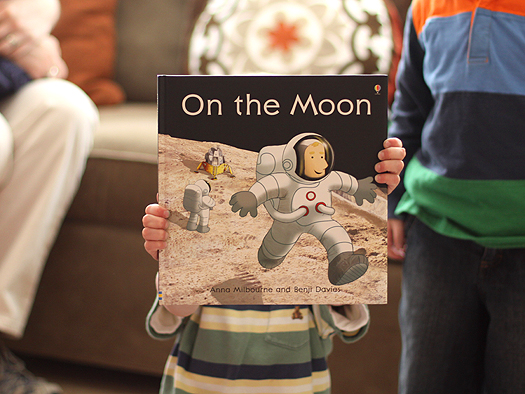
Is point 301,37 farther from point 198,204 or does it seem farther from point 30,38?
point 198,204

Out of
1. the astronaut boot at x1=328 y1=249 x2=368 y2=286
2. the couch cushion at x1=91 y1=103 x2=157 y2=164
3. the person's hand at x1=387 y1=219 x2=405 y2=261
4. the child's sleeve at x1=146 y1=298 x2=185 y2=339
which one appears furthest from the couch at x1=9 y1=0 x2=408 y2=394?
the astronaut boot at x1=328 y1=249 x2=368 y2=286

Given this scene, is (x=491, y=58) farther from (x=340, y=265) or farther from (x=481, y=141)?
(x=340, y=265)

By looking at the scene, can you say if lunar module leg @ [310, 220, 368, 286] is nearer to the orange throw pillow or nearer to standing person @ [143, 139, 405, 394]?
standing person @ [143, 139, 405, 394]

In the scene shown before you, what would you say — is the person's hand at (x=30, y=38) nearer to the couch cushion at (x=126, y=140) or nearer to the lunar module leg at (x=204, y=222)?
the couch cushion at (x=126, y=140)

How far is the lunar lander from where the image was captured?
498 millimetres

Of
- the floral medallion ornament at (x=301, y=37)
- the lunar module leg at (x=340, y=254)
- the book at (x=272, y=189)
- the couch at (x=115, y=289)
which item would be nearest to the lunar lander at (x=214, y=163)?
the book at (x=272, y=189)

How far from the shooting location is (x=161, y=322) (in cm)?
64

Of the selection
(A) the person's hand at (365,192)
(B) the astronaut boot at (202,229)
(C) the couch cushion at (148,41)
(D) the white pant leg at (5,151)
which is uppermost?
(C) the couch cushion at (148,41)

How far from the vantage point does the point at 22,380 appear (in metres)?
0.96

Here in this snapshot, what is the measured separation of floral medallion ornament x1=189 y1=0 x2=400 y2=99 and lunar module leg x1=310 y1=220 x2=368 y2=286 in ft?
2.24

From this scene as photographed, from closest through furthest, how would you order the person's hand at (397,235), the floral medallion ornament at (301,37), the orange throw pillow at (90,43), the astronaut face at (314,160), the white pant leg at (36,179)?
the astronaut face at (314,160) → the person's hand at (397,235) → the white pant leg at (36,179) → the floral medallion ornament at (301,37) → the orange throw pillow at (90,43)

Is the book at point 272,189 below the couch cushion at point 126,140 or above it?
below

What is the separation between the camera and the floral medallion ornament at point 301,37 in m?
1.10

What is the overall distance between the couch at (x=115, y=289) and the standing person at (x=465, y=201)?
221 millimetres
